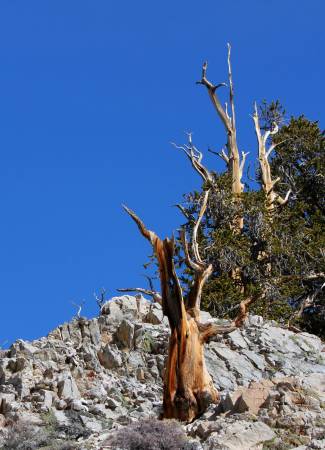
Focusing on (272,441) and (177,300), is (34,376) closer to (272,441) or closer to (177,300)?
(177,300)

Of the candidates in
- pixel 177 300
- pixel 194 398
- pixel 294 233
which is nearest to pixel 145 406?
pixel 194 398

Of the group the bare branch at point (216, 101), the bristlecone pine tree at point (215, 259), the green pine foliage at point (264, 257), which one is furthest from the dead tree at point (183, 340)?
the bare branch at point (216, 101)

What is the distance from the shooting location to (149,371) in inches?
653

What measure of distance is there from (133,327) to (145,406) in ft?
8.71

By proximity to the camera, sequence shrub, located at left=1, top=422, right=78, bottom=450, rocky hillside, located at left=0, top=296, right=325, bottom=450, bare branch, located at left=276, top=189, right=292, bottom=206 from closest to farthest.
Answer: rocky hillside, located at left=0, top=296, right=325, bottom=450 → shrub, located at left=1, top=422, right=78, bottom=450 → bare branch, located at left=276, top=189, right=292, bottom=206

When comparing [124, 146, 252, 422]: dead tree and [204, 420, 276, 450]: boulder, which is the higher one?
[124, 146, 252, 422]: dead tree

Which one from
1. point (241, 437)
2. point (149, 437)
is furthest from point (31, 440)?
point (241, 437)

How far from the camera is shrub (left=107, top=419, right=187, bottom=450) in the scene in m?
11.9

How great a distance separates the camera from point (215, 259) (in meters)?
26.0

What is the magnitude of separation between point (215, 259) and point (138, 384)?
10.3 m

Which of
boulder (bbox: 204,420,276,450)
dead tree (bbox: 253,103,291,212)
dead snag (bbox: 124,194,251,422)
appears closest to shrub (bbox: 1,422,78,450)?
boulder (bbox: 204,420,276,450)

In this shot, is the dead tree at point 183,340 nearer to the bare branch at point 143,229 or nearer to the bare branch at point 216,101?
the bare branch at point 143,229

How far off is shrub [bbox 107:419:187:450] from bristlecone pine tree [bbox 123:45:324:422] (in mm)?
1978

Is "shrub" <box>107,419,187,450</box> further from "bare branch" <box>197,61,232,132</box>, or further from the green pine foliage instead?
"bare branch" <box>197,61,232,132</box>
